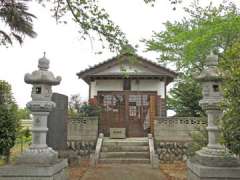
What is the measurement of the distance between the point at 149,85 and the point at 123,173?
8.41m

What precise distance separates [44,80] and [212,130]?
15.1ft

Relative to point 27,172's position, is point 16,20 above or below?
above

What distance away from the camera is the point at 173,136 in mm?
14945

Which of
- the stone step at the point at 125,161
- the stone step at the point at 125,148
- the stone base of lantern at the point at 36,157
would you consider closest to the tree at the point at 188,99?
the stone step at the point at 125,148

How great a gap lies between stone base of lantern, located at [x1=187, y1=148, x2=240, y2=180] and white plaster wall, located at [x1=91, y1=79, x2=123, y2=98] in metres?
11.1

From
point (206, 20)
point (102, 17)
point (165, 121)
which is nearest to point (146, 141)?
point (165, 121)

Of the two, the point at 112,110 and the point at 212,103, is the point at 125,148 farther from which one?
the point at 212,103

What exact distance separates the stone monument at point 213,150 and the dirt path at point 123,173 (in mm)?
2818

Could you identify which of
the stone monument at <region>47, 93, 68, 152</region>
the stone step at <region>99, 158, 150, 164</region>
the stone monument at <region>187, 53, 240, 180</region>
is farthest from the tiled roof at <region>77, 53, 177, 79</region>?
the stone monument at <region>187, 53, 240, 180</region>

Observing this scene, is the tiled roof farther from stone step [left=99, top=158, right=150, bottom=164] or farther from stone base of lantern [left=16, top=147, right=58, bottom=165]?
stone base of lantern [left=16, top=147, right=58, bottom=165]

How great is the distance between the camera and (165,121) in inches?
596

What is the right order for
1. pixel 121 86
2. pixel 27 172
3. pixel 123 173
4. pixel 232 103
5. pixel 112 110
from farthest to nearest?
pixel 121 86
pixel 112 110
pixel 123 173
pixel 27 172
pixel 232 103

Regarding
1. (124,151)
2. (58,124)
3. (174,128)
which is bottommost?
(124,151)

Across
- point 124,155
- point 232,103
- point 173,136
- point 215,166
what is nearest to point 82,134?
point 124,155
